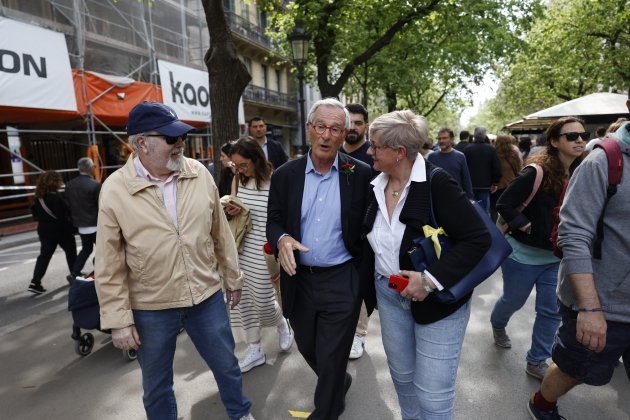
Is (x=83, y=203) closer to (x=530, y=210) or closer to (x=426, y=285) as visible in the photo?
(x=426, y=285)

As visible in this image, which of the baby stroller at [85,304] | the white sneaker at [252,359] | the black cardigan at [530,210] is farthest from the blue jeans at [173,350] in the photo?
the black cardigan at [530,210]

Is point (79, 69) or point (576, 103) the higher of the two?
point (79, 69)

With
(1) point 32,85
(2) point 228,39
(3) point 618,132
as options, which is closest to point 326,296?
(3) point 618,132

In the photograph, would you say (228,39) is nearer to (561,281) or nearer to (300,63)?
(300,63)

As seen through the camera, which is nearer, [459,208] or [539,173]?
[459,208]

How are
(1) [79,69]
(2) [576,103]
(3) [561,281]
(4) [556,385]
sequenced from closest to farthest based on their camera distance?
(3) [561,281]
(4) [556,385]
(2) [576,103]
(1) [79,69]

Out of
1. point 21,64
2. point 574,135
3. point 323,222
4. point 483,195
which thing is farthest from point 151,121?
point 21,64

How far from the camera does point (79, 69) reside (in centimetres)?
1026

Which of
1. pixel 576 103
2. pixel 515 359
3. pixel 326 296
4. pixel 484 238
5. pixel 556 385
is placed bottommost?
pixel 515 359

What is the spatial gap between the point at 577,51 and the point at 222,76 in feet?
54.9

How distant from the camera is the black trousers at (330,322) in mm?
2377

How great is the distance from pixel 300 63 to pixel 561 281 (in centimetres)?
820

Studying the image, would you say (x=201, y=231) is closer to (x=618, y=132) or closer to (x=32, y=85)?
(x=618, y=132)

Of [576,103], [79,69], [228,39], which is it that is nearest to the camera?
[228,39]
